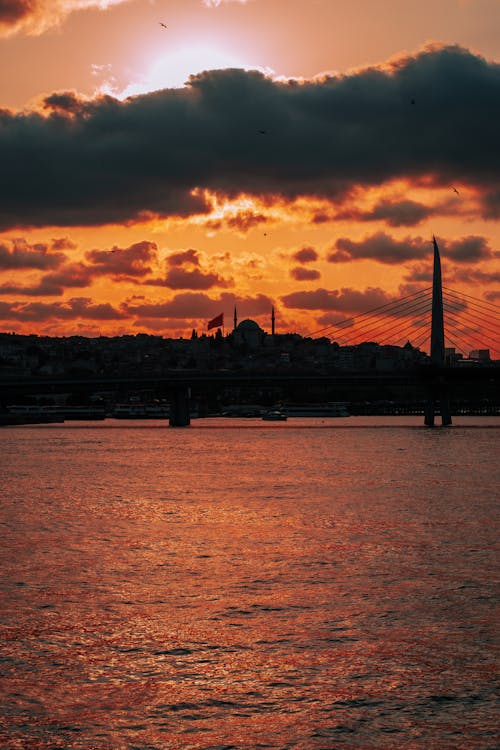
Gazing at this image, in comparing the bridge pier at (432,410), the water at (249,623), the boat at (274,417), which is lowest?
the water at (249,623)

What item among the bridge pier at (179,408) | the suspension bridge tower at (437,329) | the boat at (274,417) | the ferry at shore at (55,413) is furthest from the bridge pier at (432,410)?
the ferry at shore at (55,413)

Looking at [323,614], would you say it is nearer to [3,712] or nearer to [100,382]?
[3,712]

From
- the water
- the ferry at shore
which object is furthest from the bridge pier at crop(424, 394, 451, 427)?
the water

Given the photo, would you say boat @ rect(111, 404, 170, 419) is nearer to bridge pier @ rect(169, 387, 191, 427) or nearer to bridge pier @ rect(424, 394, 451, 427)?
bridge pier @ rect(169, 387, 191, 427)

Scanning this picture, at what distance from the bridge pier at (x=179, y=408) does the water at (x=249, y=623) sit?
7934cm

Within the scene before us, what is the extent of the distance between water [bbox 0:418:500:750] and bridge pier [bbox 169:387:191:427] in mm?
79343

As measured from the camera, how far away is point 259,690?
13.1 metres

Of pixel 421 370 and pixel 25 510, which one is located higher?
pixel 421 370

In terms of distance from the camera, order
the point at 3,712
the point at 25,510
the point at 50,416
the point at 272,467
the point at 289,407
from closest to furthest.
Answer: the point at 3,712, the point at 25,510, the point at 272,467, the point at 50,416, the point at 289,407

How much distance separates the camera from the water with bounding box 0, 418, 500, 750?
1193cm

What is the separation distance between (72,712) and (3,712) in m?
0.84

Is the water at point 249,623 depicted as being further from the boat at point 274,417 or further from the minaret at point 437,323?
the boat at point 274,417

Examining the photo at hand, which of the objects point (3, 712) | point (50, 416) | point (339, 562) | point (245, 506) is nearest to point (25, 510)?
point (245, 506)

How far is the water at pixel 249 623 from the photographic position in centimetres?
1193
